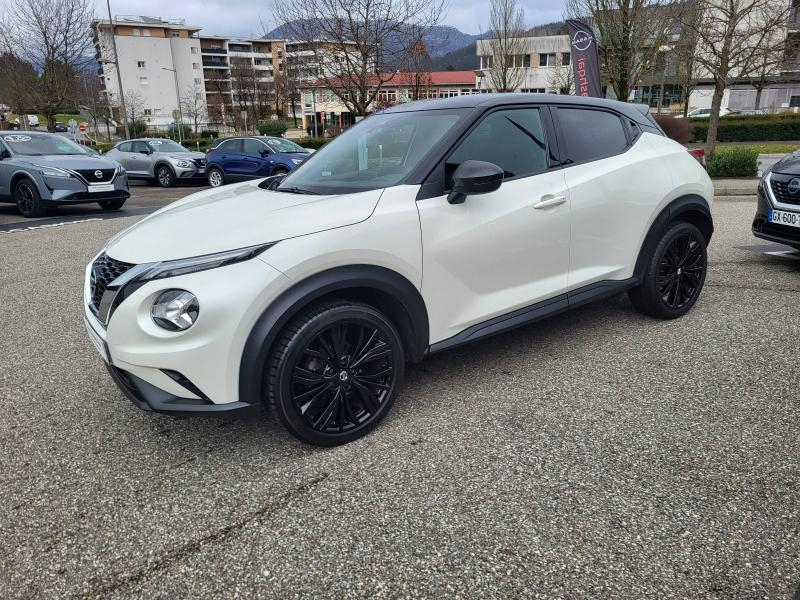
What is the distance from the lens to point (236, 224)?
2.71 metres

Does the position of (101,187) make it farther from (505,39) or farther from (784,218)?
(505,39)

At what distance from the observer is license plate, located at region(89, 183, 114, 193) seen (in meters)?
10.6

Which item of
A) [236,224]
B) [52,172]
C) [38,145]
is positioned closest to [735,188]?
[236,224]

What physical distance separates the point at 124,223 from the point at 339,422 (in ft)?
28.4

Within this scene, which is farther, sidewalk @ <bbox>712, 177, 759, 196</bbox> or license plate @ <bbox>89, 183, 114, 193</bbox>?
sidewalk @ <bbox>712, 177, 759, 196</bbox>

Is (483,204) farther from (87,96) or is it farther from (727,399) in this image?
(87,96)

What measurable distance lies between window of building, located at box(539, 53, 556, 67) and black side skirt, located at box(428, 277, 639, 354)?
6186 cm

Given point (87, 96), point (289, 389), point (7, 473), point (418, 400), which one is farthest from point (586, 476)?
point (87, 96)

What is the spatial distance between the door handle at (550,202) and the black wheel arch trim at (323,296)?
37.1 inches

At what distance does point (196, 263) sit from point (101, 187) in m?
9.61

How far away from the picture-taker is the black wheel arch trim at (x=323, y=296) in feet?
8.16

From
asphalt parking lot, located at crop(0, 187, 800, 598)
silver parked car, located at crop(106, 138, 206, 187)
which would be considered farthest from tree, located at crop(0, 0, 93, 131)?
asphalt parking lot, located at crop(0, 187, 800, 598)

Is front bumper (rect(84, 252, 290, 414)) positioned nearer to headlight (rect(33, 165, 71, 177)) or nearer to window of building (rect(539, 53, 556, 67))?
headlight (rect(33, 165, 71, 177))

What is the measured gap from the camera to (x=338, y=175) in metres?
3.37
